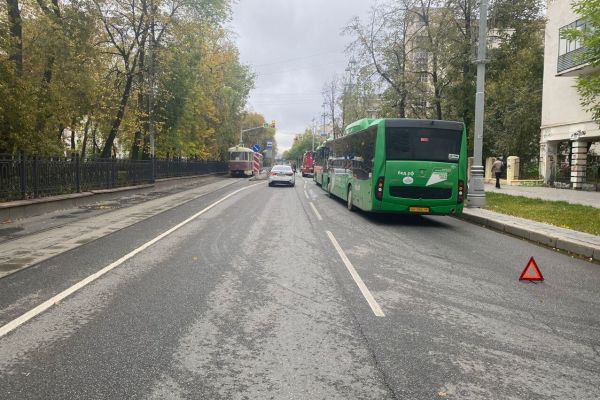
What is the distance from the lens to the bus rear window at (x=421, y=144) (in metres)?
12.7

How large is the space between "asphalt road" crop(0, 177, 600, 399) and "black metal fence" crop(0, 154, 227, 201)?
6.74 metres

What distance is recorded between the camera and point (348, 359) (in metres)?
3.89

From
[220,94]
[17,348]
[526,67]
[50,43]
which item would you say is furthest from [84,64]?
[526,67]

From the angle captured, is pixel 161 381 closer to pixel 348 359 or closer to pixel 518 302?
pixel 348 359

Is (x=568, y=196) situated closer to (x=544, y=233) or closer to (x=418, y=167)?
(x=418, y=167)

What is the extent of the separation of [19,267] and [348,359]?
18.7 ft

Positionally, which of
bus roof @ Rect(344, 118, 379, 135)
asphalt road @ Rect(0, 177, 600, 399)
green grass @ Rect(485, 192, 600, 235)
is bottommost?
asphalt road @ Rect(0, 177, 600, 399)

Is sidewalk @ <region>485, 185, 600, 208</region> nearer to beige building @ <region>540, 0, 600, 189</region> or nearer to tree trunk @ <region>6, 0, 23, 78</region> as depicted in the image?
beige building @ <region>540, 0, 600, 189</region>

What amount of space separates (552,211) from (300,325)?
13.1 metres

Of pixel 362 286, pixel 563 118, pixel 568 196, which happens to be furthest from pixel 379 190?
pixel 563 118

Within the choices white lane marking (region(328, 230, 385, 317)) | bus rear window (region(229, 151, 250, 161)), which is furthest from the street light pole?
bus rear window (region(229, 151, 250, 161))

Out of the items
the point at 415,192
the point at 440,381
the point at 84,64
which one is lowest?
the point at 440,381

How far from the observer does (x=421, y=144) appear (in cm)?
1270

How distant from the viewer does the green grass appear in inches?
478
